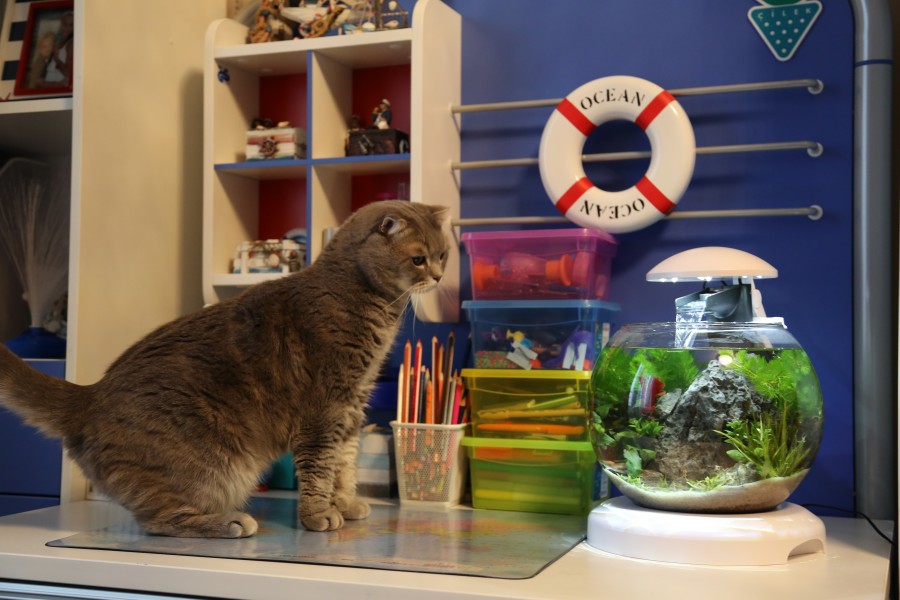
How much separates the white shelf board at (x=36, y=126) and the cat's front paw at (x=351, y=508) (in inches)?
41.6

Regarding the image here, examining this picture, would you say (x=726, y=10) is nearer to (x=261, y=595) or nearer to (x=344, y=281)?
(x=344, y=281)

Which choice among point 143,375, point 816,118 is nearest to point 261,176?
point 143,375

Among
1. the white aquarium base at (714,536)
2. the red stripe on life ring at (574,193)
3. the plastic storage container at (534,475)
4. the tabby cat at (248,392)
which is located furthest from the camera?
the red stripe on life ring at (574,193)

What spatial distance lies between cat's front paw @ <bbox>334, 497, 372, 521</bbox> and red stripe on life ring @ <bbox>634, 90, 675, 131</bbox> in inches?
38.3

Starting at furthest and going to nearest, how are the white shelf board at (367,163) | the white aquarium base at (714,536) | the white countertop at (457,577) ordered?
the white shelf board at (367,163) < the white aquarium base at (714,536) < the white countertop at (457,577)

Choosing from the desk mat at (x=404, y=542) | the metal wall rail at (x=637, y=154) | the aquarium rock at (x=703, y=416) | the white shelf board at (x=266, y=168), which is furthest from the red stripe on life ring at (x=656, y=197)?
the white shelf board at (x=266, y=168)

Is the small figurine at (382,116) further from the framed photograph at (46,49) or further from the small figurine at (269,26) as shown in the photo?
the framed photograph at (46,49)

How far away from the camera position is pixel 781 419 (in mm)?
1472

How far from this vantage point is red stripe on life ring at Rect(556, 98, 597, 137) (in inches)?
78.9

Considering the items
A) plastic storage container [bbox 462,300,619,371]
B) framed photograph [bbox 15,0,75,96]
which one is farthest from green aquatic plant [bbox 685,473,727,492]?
framed photograph [bbox 15,0,75,96]

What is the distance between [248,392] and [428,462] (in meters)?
0.45

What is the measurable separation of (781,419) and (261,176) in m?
1.43

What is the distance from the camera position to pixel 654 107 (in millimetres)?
1943

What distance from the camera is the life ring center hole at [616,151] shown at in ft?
6.91
